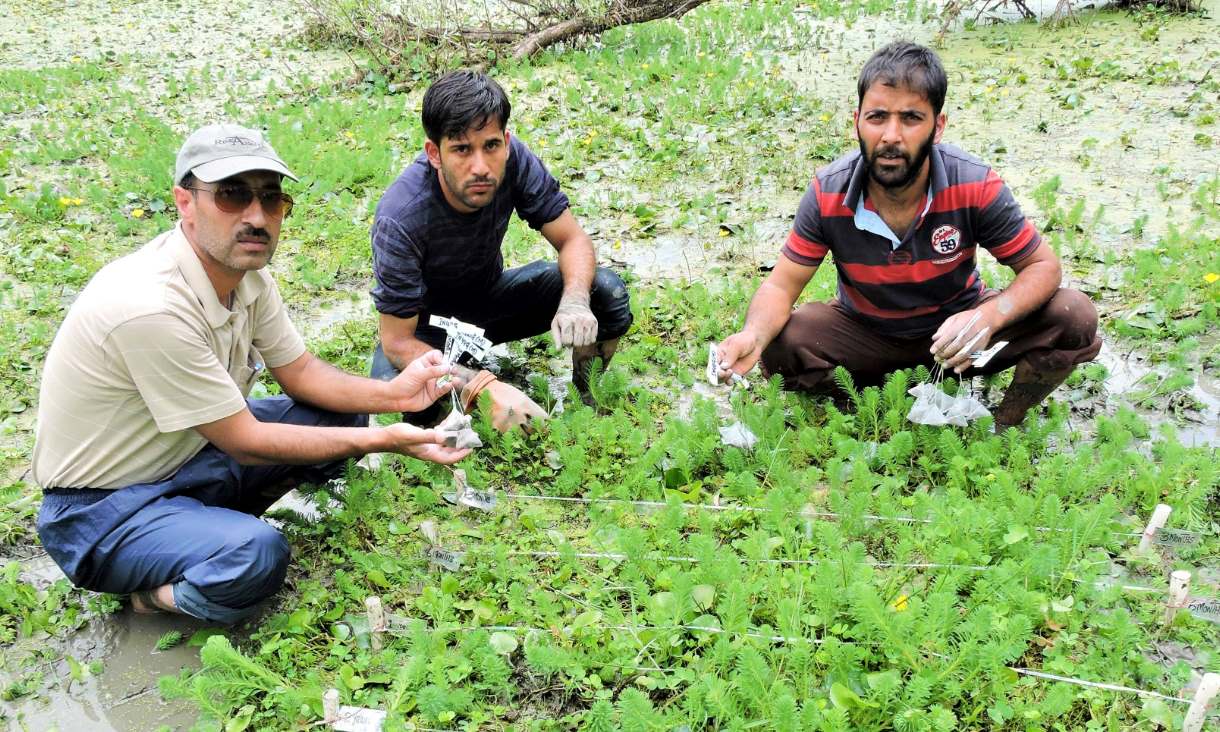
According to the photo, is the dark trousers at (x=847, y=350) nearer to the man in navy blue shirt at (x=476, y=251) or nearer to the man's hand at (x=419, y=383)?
the man in navy blue shirt at (x=476, y=251)

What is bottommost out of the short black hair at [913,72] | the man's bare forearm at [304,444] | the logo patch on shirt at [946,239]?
the man's bare forearm at [304,444]

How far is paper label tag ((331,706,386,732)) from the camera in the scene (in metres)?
2.83

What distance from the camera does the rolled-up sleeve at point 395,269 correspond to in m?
4.19

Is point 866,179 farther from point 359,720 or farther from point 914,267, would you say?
point 359,720

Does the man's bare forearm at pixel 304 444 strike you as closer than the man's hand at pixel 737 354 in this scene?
Yes

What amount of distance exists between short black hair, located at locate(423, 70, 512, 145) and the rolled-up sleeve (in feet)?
1.50

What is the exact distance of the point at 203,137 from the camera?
3.17 meters

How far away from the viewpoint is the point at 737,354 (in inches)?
154

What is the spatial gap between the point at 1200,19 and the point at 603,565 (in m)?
10.2

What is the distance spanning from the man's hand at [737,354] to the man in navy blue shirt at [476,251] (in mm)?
647

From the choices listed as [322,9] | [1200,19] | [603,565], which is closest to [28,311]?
[603,565]

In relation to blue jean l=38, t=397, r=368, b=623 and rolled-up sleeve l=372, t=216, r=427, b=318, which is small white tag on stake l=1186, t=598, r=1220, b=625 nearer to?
blue jean l=38, t=397, r=368, b=623

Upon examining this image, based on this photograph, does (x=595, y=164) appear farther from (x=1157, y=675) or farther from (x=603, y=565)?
(x=1157, y=675)

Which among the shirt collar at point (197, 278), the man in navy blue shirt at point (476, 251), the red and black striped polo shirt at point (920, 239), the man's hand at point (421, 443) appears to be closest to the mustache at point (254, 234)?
the shirt collar at point (197, 278)
